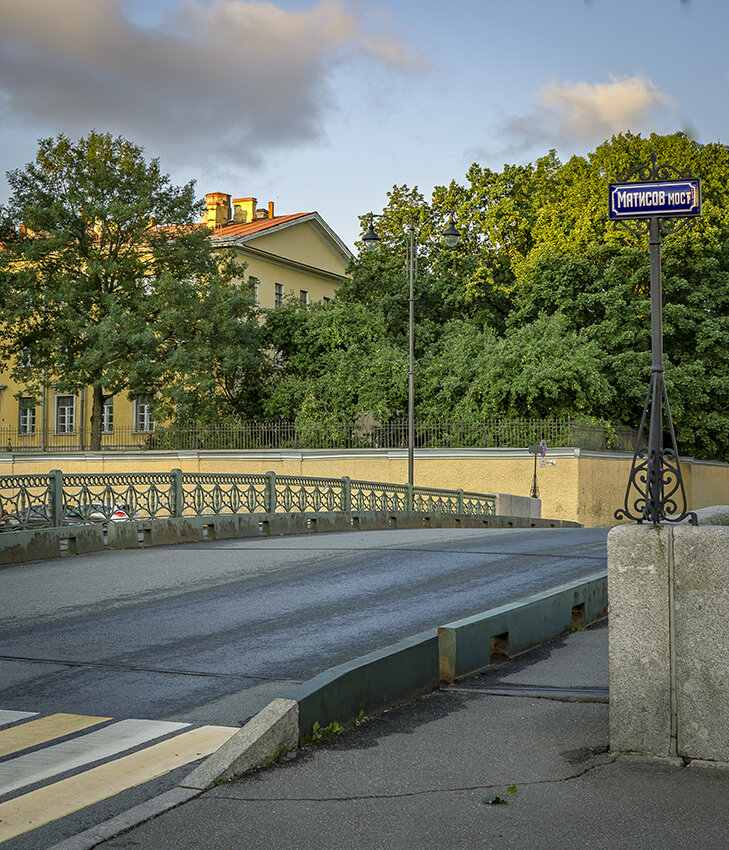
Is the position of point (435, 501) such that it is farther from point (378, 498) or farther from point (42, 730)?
point (42, 730)

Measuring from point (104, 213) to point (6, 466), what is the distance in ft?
41.6

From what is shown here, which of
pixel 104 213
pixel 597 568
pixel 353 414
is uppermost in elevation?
pixel 104 213

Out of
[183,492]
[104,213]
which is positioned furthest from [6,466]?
[183,492]

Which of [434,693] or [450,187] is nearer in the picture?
[434,693]

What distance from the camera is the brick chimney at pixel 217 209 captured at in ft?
205

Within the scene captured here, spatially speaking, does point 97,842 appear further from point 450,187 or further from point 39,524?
point 450,187

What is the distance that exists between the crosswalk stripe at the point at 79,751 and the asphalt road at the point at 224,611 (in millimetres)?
346

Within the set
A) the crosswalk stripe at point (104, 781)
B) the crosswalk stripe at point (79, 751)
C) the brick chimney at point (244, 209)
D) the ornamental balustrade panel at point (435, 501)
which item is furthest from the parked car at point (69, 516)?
the brick chimney at point (244, 209)

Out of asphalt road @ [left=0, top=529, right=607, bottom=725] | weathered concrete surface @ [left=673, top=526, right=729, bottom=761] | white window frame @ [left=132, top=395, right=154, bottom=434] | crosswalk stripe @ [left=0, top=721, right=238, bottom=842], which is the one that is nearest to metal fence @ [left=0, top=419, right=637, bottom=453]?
white window frame @ [left=132, top=395, right=154, bottom=434]

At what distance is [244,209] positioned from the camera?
66.1m

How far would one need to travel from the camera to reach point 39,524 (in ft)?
57.6

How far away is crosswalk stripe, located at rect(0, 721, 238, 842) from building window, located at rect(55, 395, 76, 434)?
169ft

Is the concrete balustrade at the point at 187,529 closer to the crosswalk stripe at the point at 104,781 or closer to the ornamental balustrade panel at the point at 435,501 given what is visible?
the ornamental balustrade panel at the point at 435,501

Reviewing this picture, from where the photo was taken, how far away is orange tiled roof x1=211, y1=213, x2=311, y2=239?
184ft
